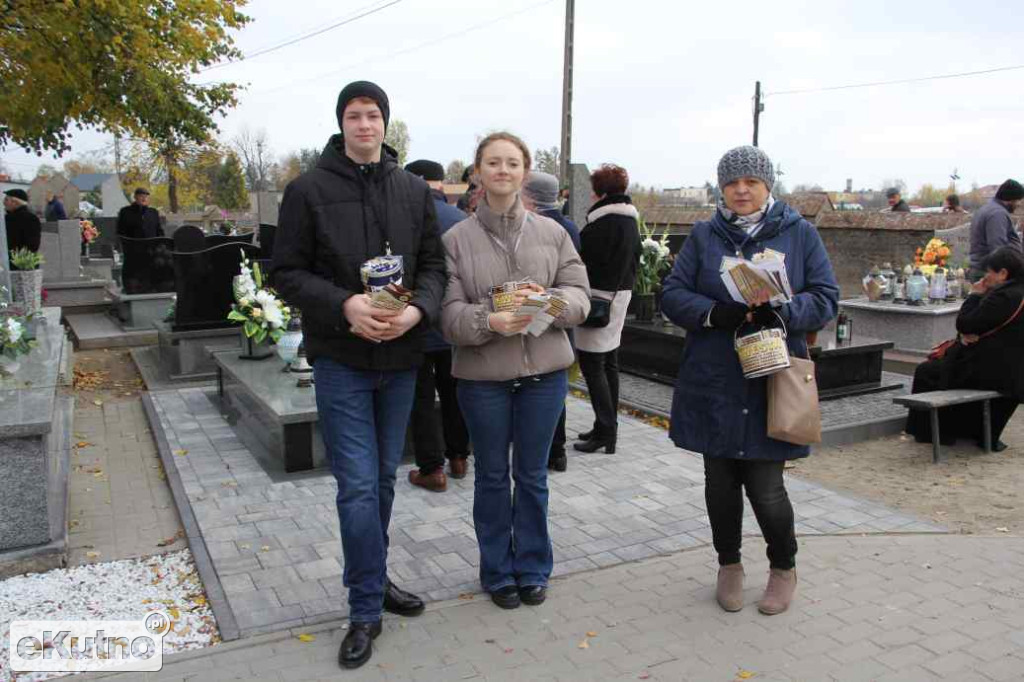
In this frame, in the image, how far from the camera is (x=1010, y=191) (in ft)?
30.3

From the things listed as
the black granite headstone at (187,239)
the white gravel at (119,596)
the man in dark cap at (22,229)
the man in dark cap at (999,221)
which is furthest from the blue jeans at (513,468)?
the man in dark cap at (22,229)

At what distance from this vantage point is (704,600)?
3.67 metres

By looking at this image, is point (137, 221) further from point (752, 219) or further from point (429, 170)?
point (752, 219)

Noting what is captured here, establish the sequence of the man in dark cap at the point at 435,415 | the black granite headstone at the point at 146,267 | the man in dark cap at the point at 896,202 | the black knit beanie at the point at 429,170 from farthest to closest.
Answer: the man in dark cap at the point at 896,202
the black granite headstone at the point at 146,267
the black knit beanie at the point at 429,170
the man in dark cap at the point at 435,415

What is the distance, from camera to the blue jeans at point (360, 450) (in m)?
3.15

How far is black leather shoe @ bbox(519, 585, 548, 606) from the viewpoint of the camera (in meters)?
3.62

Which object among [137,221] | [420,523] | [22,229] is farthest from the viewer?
[137,221]

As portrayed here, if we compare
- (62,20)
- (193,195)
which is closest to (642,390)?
(62,20)

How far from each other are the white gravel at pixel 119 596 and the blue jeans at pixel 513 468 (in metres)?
1.16

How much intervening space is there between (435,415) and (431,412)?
55 mm

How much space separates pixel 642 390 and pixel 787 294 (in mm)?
4871

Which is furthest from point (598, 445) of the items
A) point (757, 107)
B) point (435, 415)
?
point (757, 107)

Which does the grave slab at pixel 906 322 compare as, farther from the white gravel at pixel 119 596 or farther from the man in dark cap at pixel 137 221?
the man in dark cap at pixel 137 221
